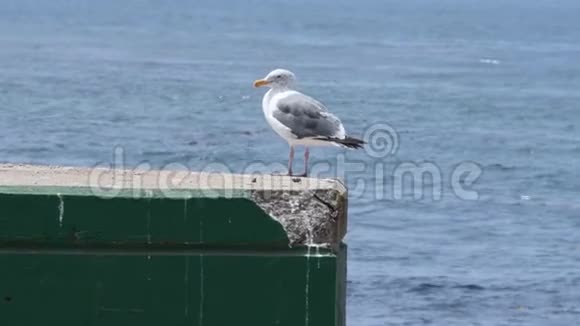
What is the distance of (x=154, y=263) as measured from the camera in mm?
4375

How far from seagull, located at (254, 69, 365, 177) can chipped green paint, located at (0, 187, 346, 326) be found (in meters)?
3.44

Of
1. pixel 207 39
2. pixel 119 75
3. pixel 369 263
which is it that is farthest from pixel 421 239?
pixel 207 39

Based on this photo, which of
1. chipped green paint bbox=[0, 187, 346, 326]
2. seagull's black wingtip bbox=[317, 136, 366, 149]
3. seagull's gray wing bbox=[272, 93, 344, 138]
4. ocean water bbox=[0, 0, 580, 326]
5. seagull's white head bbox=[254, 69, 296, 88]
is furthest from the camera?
ocean water bbox=[0, 0, 580, 326]

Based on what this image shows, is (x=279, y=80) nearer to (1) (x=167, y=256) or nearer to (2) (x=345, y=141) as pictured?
(2) (x=345, y=141)

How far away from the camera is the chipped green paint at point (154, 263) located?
4344 mm

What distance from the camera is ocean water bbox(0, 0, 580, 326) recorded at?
16781 mm

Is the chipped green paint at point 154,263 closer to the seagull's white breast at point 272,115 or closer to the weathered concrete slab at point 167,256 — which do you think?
the weathered concrete slab at point 167,256

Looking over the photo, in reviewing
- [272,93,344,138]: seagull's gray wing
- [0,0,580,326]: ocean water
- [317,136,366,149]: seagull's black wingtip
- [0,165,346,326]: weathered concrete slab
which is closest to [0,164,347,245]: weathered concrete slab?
[0,165,346,326]: weathered concrete slab

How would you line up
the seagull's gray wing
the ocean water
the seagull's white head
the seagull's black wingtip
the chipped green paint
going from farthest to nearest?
1. the ocean water
2. the seagull's white head
3. the seagull's black wingtip
4. the seagull's gray wing
5. the chipped green paint

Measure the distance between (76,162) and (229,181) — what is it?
19.3 metres

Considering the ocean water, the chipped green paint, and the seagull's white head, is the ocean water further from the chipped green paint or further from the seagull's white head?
the chipped green paint

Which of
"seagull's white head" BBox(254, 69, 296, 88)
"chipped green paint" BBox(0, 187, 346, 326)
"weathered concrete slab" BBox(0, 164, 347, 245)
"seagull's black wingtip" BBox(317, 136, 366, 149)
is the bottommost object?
"chipped green paint" BBox(0, 187, 346, 326)

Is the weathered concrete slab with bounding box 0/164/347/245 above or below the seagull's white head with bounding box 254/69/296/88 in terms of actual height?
below

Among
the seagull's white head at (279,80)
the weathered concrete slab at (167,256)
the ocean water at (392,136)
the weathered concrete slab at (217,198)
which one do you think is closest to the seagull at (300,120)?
the seagull's white head at (279,80)
